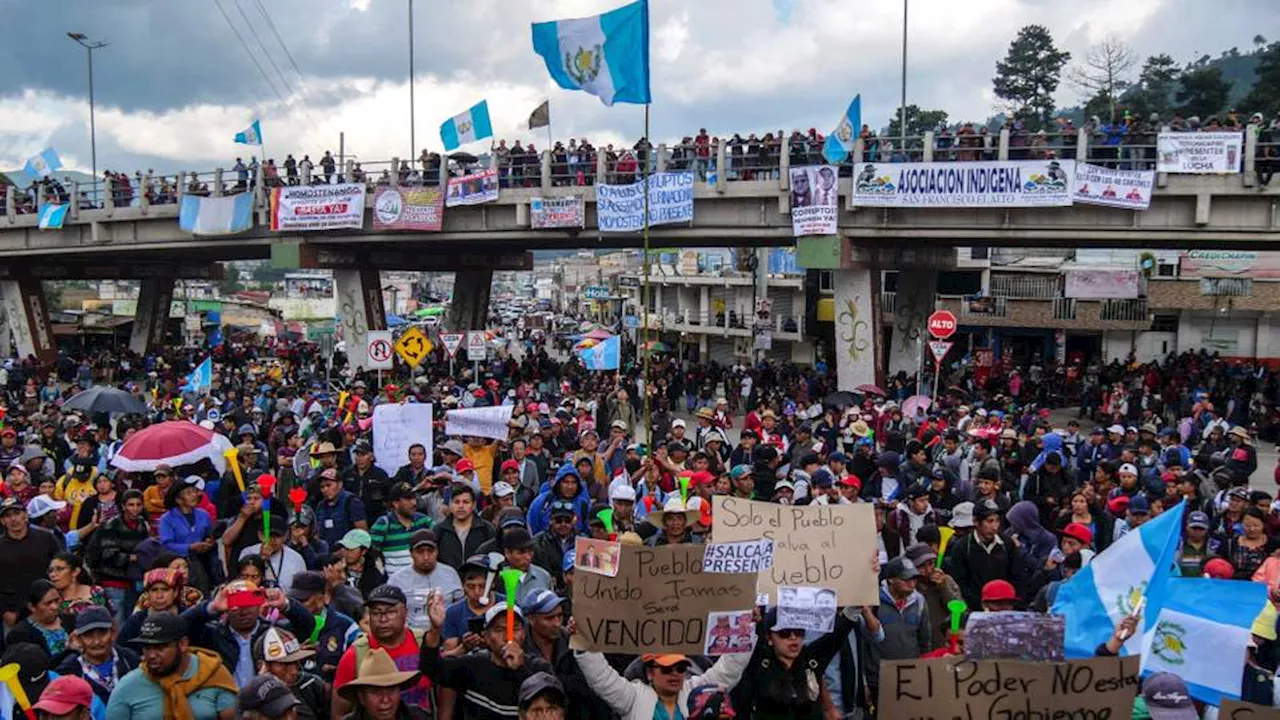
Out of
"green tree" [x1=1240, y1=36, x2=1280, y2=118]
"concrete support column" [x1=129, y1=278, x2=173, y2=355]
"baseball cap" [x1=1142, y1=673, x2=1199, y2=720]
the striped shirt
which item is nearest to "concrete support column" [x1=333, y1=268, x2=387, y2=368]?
"concrete support column" [x1=129, y1=278, x2=173, y2=355]

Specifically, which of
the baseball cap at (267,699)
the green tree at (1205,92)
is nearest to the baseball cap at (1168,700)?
the baseball cap at (267,699)

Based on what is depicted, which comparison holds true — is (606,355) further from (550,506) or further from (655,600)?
(655,600)

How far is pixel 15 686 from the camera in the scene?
16.4 feet

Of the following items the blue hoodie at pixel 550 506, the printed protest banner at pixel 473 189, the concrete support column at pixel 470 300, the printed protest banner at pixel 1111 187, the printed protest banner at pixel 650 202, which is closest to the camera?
the blue hoodie at pixel 550 506

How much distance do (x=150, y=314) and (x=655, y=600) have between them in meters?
46.8

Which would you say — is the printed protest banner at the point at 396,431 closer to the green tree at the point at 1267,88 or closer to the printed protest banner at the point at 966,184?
the printed protest banner at the point at 966,184

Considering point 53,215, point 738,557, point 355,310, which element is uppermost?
point 53,215

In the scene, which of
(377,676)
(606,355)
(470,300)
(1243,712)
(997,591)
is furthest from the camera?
(470,300)

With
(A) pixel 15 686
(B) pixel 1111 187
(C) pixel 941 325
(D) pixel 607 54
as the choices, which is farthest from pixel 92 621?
(B) pixel 1111 187

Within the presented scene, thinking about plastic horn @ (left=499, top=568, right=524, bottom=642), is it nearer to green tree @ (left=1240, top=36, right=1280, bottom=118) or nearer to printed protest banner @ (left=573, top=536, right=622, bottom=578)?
printed protest banner @ (left=573, top=536, right=622, bottom=578)

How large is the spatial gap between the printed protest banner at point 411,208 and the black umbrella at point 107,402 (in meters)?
14.4

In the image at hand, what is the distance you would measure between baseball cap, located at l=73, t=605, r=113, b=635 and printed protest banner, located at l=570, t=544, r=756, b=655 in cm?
237

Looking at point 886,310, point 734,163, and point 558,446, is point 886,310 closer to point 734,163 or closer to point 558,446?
point 734,163

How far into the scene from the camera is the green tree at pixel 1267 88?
160 ft
